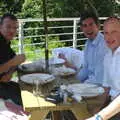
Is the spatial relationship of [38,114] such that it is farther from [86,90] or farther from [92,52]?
[92,52]

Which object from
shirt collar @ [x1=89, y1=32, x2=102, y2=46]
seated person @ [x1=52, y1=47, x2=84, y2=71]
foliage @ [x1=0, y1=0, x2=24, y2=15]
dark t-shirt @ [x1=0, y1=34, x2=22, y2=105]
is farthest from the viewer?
foliage @ [x1=0, y1=0, x2=24, y2=15]

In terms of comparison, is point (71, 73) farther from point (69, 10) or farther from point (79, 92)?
point (69, 10)

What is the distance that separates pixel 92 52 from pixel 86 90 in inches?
31.7

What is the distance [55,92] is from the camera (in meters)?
2.42

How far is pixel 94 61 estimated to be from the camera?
3.16 m

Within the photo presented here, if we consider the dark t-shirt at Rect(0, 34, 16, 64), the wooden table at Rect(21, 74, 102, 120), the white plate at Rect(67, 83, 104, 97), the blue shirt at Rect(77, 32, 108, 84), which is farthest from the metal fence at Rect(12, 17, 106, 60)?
the wooden table at Rect(21, 74, 102, 120)

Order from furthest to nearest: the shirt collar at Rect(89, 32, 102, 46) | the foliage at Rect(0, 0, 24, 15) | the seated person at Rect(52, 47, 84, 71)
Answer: the foliage at Rect(0, 0, 24, 15) < the seated person at Rect(52, 47, 84, 71) < the shirt collar at Rect(89, 32, 102, 46)

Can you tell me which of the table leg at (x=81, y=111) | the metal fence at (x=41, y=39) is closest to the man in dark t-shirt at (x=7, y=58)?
the metal fence at (x=41, y=39)

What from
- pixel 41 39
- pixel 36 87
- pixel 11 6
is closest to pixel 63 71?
pixel 36 87

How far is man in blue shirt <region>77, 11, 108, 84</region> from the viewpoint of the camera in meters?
3.08

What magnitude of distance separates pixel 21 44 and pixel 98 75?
2.78m

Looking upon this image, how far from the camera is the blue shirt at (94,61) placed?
3.06m

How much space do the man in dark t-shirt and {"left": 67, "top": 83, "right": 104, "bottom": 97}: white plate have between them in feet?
1.11

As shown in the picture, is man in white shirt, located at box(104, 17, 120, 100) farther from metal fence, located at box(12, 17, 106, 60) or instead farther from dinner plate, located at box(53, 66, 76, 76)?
metal fence, located at box(12, 17, 106, 60)
